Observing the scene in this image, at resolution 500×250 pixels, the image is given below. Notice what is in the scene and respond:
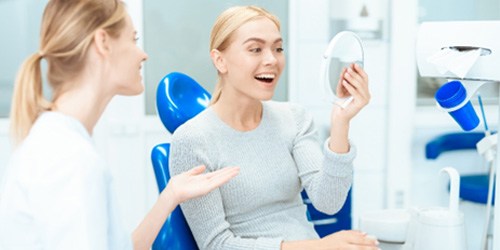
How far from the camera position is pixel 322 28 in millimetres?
2807

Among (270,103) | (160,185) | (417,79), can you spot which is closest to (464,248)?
(270,103)

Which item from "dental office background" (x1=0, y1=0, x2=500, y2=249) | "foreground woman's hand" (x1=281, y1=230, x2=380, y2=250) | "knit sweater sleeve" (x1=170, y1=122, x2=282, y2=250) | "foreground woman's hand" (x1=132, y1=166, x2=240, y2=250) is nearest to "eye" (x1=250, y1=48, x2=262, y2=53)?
"knit sweater sleeve" (x1=170, y1=122, x2=282, y2=250)

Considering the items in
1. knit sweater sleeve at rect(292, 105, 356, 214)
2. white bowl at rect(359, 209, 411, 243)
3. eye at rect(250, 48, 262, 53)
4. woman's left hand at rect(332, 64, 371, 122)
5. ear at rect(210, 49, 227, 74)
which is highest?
eye at rect(250, 48, 262, 53)

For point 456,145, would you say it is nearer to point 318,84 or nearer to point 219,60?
point 318,84

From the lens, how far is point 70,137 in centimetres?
99

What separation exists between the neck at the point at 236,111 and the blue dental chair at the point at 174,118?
0.15m

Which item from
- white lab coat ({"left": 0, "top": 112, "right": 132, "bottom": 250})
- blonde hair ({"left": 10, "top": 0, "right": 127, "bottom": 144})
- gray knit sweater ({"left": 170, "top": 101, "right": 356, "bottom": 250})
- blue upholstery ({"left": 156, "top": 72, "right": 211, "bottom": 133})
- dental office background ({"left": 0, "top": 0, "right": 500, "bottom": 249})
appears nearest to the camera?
white lab coat ({"left": 0, "top": 112, "right": 132, "bottom": 250})

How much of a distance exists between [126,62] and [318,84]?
5.78ft

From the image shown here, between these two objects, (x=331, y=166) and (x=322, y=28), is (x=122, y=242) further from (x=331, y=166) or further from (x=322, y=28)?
(x=322, y=28)

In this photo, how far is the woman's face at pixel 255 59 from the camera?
60.4 inches

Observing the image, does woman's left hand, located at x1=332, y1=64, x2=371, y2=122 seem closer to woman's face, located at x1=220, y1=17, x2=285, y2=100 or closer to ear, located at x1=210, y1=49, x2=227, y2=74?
woman's face, located at x1=220, y1=17, x2=285, y2=100

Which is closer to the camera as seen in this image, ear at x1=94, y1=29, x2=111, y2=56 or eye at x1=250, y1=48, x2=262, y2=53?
ear at x1=94, y1=29, x2=111, y2=56

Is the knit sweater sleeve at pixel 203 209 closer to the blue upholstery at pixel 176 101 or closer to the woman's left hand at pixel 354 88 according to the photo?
the blue upholstery at pixel 176 101

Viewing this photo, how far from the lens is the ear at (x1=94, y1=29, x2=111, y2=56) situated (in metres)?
1.08
